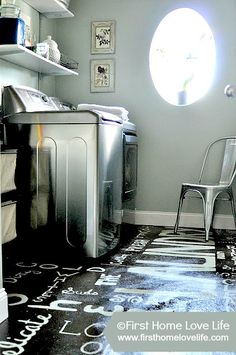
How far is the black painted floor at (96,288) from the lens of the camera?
170 centimetres

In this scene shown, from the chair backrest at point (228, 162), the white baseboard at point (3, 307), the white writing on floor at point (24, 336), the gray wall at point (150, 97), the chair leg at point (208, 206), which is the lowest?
the white writing on floor at point (24, 336)

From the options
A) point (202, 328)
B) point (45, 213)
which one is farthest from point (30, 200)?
point (202, 328)

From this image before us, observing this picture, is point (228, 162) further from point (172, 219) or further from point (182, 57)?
point (182, 57)

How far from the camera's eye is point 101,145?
2789 millimetres

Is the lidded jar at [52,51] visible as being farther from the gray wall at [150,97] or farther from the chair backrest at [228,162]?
the chair backrest at [228,162]

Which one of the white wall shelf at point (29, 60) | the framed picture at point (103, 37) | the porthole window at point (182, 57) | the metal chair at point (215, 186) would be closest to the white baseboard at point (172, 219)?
the metal chair at point (215, 186)

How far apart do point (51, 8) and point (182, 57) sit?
1.42 m

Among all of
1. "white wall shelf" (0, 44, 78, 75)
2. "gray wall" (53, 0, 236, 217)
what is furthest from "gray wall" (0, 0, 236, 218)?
"white wall shelf" (0, 44, 78, 75)

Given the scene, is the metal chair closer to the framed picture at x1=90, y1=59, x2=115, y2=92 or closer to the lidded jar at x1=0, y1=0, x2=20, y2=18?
the framed picture at x1=90, y1=59, x2=115, y2=92

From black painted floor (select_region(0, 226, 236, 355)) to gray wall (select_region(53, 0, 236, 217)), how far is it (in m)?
0.98

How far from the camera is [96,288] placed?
2303mm

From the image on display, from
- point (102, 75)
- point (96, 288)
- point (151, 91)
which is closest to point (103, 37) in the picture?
point (102, 75)

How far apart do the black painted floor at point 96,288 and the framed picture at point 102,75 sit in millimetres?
1714

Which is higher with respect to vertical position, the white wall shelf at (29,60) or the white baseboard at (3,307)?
the white wall shelf at (29,60)
